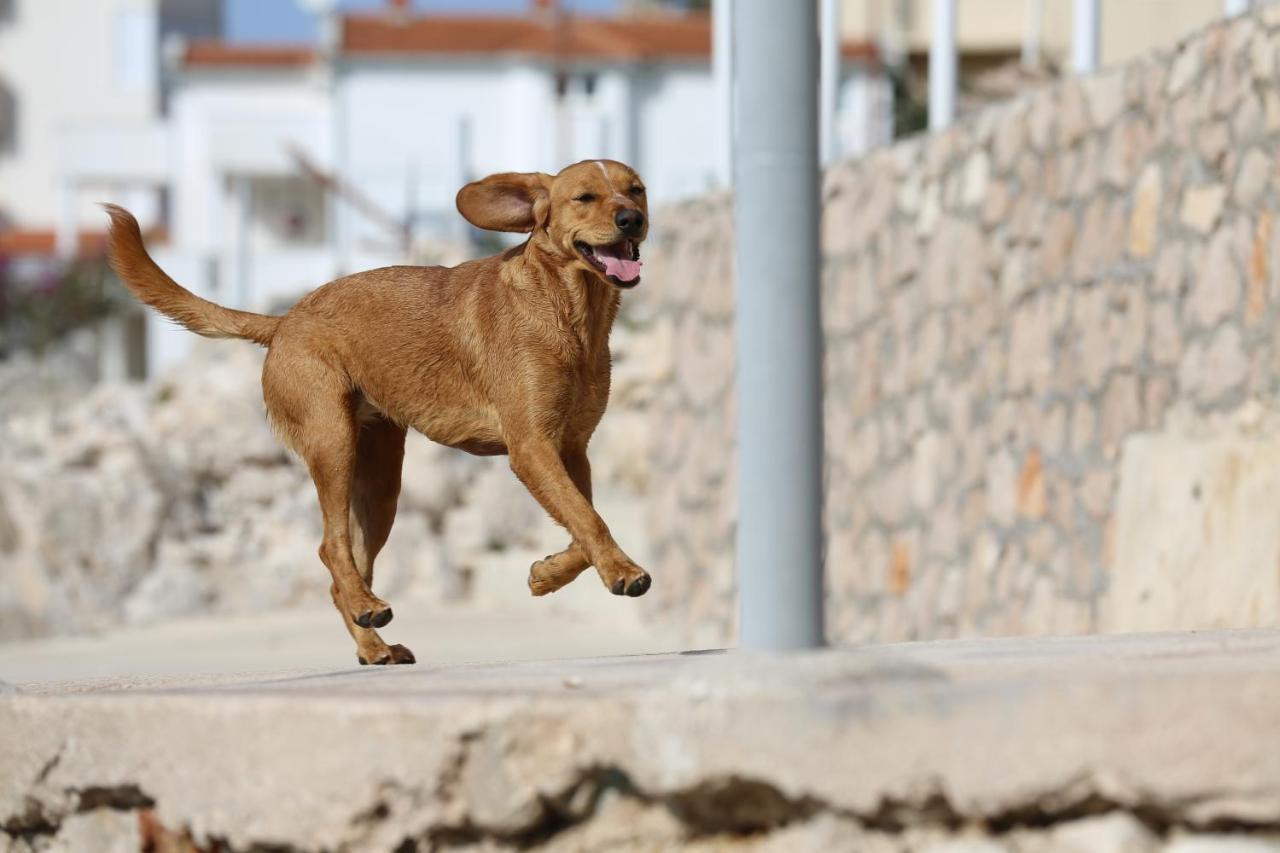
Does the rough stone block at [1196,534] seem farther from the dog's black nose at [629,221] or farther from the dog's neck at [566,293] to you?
the dog's black nose at [629,221]

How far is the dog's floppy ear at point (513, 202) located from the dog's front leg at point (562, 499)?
1.24 ft

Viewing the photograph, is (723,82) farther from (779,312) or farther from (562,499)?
(779,312)

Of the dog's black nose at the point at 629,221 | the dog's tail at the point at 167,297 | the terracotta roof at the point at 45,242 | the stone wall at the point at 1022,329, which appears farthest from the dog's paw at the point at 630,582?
the terracotta roof at the point at 45,242

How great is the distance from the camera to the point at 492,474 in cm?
1253

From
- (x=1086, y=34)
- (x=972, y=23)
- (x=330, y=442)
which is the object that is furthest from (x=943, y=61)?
(x=972, y=23)

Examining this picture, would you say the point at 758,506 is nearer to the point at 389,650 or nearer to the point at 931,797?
the point at 931,797

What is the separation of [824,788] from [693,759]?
20cm

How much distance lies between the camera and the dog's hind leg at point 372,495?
3.74 m

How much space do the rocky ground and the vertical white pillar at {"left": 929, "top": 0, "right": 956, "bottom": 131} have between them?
10.4ft

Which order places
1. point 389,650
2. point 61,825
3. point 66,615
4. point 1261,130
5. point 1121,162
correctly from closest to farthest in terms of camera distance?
point 61,825
point 389,650
point 1261,130
point 1121,162
point 66,615

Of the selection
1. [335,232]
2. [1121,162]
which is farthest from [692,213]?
[335,232]

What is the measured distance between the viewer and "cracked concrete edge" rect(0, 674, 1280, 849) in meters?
2.85

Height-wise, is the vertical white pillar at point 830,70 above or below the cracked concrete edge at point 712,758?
above

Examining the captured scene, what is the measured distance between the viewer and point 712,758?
2912 millimetres
